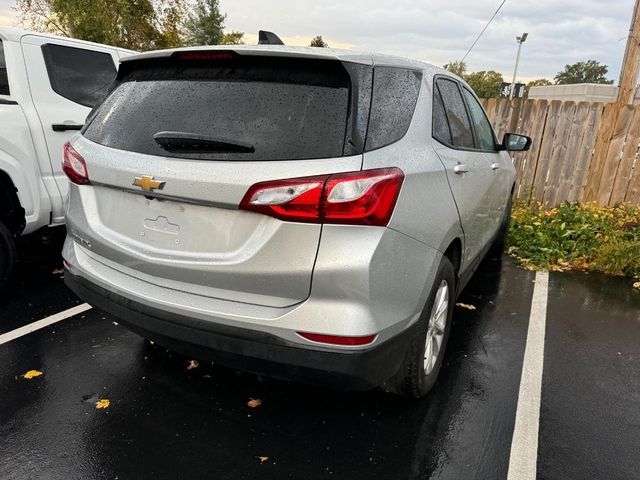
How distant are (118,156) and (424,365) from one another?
73.2 inches

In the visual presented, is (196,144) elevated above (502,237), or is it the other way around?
(196,144)

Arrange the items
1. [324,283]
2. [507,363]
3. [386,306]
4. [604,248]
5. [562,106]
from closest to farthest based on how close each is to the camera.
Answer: [324,283] < [386,306] < [507,363] < [604,248] < [562,106]

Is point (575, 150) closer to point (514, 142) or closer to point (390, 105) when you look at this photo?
point (514, 142)

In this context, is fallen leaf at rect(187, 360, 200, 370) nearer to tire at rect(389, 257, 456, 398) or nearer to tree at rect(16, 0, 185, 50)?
tire at rect(389, 257, 456, 398)

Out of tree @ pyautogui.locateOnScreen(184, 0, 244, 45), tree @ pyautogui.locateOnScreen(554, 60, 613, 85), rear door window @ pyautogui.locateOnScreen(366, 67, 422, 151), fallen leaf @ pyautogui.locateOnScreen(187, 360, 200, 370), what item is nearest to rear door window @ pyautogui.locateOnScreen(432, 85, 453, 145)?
rear door window @ pyautogui.locateOnScreen(366, 67, 422, 151)

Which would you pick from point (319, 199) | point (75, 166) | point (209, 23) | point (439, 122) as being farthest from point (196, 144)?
point (209, 23)

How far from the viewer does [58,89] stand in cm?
422

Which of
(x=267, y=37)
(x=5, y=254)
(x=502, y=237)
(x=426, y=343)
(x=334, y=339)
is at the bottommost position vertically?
(x=502, y=237)

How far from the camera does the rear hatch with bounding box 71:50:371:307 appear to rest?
6.34ft

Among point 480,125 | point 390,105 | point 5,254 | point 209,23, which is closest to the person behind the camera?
point 390,105

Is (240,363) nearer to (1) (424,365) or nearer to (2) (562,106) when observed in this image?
(1) (424,365)

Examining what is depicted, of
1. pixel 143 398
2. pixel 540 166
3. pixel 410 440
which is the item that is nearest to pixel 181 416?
pixel 143 398

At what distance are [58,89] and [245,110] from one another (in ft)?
9.67

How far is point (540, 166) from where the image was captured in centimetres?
769
